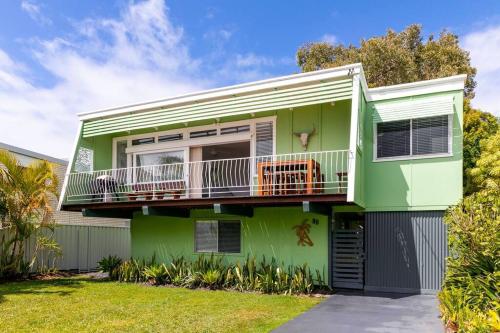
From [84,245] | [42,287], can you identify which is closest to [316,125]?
[42,287]

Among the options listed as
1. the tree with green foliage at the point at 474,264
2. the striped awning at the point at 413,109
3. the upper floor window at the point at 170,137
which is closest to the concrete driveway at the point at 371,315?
the tree with green foliage at the point at 474,264

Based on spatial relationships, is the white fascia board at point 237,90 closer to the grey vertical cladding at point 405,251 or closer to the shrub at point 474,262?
the grey vertical cladding at point 405,251

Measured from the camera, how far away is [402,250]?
34.5 ft

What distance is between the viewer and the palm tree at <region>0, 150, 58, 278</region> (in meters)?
12.4

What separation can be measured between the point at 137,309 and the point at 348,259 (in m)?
5.54

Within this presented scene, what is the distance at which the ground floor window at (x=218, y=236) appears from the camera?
12461 millimetres

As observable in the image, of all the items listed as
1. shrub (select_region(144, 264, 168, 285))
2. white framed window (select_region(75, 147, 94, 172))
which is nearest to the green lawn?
shrub (select_region(144, 264, 168, 285))

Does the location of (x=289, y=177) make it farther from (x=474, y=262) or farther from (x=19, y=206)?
(x=19, y=206)

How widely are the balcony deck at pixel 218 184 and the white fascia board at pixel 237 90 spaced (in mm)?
1854

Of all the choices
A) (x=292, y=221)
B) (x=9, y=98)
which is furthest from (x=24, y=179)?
(x=292, y=221)

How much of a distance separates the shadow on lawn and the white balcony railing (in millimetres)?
2541

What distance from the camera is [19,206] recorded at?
1257 cm

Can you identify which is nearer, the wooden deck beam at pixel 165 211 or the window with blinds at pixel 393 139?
the window with blinds at pixel 393 139

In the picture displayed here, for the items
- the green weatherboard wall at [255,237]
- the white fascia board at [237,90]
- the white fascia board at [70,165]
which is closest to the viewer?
the white fascia board at [237,90]
